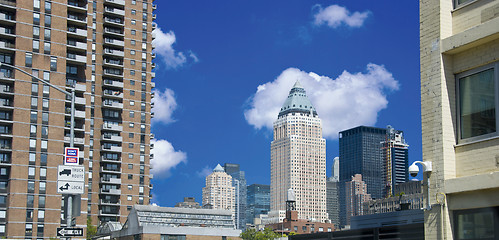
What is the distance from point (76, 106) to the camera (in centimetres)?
11431

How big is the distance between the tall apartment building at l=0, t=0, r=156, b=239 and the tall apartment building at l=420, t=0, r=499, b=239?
9485 cm

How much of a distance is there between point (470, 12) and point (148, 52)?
132390 mm

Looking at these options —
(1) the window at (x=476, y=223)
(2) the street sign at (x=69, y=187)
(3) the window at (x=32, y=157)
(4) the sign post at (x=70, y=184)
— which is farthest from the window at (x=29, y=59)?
(1) the window at (x=476, y=223)

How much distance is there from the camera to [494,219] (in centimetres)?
1445

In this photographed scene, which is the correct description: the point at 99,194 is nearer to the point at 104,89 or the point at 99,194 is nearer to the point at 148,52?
the point at 104,89

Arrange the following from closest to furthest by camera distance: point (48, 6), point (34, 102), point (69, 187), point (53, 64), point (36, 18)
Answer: point (69, 187)
point (34, 102)
point (36, 18)
point (53, 64)
point (48, 6)

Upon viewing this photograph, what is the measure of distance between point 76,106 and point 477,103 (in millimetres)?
104909

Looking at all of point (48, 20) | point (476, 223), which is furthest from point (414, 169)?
point (48, 20)

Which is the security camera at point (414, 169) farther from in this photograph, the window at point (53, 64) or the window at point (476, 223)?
the window at point (53, 64)

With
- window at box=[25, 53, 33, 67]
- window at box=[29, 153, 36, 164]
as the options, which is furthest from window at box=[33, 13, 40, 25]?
window at box=[29, 153, 36, 164]

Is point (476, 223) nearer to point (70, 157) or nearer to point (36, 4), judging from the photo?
point (70, 157)

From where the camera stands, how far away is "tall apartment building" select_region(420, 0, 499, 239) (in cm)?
1473

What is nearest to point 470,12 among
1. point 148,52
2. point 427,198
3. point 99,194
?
point 427,198

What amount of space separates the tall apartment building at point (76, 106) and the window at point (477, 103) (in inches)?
3763
